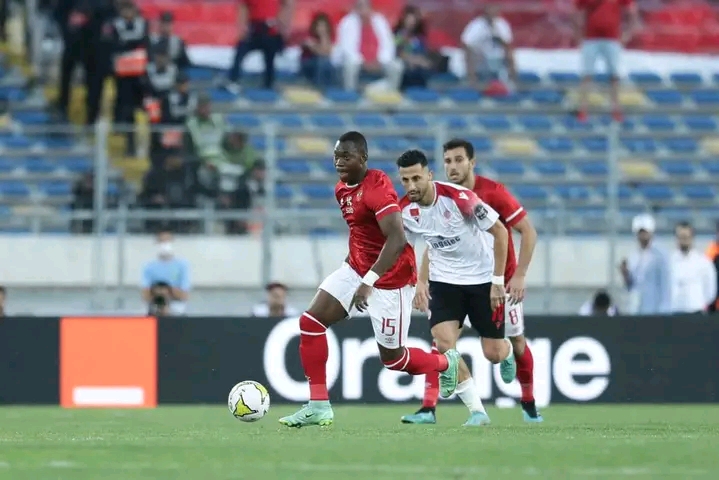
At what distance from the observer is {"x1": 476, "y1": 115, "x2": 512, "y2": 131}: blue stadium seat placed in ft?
82.0

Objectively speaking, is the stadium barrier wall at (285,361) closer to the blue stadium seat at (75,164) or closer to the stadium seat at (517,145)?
the blue stadium seat at (75,164)

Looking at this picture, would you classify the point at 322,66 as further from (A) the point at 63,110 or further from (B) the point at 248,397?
(B) the point at 248,397

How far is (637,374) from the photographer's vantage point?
1847cm

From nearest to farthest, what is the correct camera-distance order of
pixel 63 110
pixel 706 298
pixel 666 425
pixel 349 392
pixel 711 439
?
pixel 711 439
pixel 666 425
pixel 349 392
pixel 706 298
pixel 63 110

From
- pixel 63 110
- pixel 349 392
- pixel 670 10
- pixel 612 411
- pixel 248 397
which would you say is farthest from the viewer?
pixel 670 10

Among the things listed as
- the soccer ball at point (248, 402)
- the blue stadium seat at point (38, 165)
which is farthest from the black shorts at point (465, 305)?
the blue stadium seat at point (38, 165)

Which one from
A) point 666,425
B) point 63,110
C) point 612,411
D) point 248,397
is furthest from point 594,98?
point 248,397

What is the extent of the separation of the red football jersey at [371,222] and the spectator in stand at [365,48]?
13.6 m

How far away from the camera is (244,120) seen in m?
24.3

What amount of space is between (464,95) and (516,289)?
43.2 feet

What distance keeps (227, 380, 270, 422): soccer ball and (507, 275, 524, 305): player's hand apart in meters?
2.09

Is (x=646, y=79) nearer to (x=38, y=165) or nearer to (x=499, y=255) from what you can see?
(x=38, y=165)

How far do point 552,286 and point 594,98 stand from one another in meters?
5.83

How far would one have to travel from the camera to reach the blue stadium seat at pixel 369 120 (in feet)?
79.1
